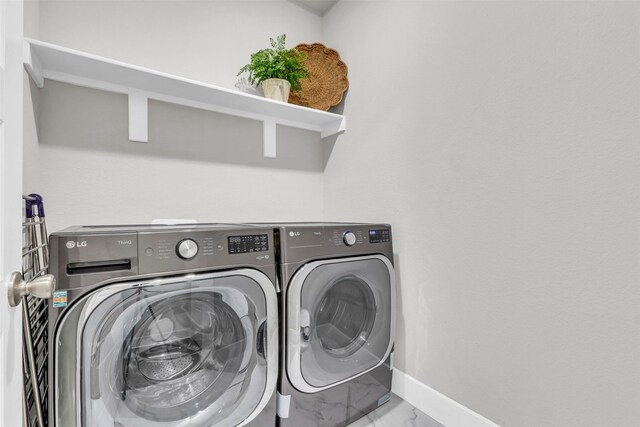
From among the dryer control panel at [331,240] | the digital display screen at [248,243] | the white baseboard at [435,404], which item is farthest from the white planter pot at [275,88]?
the white baseboard at [435,404]

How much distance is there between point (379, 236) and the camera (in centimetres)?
153

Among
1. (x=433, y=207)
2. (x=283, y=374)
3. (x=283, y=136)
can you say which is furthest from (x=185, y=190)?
(x=433, y=207)

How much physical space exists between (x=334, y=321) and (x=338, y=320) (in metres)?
0.03

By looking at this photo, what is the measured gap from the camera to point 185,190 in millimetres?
1679

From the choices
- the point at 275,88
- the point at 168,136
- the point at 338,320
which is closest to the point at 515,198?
the point at 338,320

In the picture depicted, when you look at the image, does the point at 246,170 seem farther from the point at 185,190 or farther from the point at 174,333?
the point at 174,333

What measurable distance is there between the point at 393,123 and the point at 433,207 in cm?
53

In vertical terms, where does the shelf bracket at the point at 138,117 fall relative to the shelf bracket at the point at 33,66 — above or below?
below

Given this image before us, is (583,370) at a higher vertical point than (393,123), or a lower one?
lower

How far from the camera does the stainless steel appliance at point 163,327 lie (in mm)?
838

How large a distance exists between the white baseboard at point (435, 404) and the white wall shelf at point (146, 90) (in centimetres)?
151

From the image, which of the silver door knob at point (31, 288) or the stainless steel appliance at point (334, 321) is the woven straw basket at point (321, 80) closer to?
the stainless steel appliance at point (334, 321)

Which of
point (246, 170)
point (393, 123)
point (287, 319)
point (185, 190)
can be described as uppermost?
point (393, 123)

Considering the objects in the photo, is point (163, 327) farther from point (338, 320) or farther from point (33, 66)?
point (33, 66)
